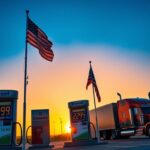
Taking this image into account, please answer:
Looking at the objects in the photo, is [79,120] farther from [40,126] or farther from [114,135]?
[114,135]

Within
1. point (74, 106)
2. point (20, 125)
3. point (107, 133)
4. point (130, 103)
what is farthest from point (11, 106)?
point (107, 133)

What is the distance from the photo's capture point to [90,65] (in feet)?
82.7

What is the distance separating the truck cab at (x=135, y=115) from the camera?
1001 inches

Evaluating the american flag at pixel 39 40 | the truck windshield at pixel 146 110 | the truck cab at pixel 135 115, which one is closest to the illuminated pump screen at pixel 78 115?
the american flag at pixel 39 40

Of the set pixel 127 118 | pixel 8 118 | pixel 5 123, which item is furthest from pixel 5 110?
pixel 127 118

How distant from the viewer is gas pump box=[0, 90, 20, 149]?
49.5ft

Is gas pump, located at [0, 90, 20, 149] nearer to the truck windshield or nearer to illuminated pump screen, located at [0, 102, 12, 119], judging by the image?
illuminated pump screen, located at [0, 102, 12, 119]

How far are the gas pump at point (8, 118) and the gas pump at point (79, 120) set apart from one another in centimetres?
621

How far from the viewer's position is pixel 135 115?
2586cm

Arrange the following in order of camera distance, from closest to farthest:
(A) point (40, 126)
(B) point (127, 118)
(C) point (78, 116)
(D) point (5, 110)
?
1. (D) point (5, 110)
2. (A) point (40, 126)
3. (C) point (78, 116)
4. (B) point (127, 118)

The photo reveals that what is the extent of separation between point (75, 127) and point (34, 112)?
11.5ft

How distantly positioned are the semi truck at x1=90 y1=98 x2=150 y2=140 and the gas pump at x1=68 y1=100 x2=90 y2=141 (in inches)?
278

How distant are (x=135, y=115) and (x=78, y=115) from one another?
783 cm

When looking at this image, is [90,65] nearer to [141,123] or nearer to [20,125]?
[141,123]
